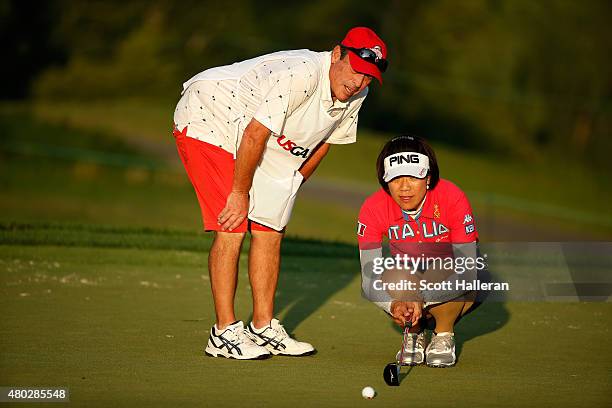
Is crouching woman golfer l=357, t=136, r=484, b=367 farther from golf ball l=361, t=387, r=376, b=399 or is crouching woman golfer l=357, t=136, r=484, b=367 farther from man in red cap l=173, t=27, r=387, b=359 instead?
golf ball l=361, t=387, r=376, b=399

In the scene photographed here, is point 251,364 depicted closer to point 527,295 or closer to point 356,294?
point 356,294

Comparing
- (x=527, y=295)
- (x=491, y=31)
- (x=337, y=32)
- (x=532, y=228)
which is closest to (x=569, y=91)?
(x=491, y=31)

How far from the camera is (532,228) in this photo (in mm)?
22906

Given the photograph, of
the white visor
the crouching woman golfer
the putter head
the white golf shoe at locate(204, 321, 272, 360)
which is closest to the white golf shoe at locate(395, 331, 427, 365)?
the crouching woman golfer

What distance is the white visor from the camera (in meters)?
5.91

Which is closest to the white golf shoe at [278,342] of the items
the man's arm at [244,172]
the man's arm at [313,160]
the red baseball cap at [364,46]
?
the man's arm at [244,172]

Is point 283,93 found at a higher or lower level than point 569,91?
lower

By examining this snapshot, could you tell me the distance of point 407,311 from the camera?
19.0 ft

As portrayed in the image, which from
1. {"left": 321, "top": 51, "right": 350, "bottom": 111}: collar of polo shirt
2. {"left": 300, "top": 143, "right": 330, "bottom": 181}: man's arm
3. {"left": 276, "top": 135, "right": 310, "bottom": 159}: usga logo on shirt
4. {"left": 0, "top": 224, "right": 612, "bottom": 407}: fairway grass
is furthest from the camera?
{"left": 300, "top": 143, "right": 330, "bottom": 181}: man's arm

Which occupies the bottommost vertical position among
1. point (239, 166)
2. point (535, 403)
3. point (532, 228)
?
point (535, 403)

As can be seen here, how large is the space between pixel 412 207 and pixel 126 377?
5.38ft

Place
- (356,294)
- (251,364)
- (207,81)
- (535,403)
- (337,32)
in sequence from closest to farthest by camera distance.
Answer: (535,403)
(251,364)
(207,81)
(356,294)
(337,32)

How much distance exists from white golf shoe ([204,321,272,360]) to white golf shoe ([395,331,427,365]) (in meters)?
0.70

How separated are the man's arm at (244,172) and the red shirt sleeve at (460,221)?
0.99 meters
